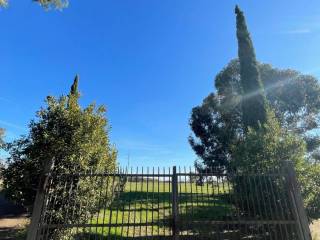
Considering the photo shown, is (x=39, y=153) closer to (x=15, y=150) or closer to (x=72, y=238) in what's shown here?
(x=15, y=150)

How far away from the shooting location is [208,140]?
24625 mm

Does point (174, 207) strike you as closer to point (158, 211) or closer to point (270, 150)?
point (158, 211)

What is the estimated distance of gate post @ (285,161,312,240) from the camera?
6.66 metres

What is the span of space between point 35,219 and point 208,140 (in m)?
19.3

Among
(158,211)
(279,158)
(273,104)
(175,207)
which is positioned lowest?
(158,211)

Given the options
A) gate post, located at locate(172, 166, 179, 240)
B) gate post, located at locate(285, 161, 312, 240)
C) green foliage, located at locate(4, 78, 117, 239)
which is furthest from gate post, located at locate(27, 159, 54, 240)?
gate post, located at locate(285, 161, 312, 240)

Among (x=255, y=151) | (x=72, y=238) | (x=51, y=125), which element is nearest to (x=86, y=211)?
(x=72, y=238)

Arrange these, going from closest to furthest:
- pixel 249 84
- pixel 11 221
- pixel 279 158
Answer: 1. pixel 279 158
2. pixel 11 221
3. pixel 249 84

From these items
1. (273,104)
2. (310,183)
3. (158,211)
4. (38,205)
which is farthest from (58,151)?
(273,104)

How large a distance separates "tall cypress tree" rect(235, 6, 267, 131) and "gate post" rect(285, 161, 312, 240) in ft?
14.7

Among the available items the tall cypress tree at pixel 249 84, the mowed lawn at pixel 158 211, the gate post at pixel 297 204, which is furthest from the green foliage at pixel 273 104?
the gate post at pixel 297 204

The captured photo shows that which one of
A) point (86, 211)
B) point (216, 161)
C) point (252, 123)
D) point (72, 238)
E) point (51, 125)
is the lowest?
point (72, 238)

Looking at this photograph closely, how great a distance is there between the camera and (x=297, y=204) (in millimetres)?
6914

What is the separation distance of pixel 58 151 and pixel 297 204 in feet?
21.8
